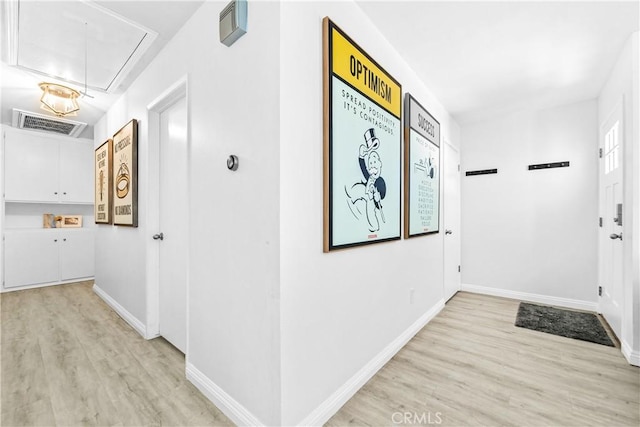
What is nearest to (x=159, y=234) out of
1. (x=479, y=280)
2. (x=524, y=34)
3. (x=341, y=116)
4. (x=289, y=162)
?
(x=289, y=162)

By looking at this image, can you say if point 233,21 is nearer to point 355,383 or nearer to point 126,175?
point 126,175

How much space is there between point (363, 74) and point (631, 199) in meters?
2.32

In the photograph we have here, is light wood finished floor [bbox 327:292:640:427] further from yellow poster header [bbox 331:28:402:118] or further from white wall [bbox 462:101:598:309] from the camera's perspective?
yellow poster header [bbox 331:28:402:118]

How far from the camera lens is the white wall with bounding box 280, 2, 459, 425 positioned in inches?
52.1

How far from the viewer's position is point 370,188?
1.90 m

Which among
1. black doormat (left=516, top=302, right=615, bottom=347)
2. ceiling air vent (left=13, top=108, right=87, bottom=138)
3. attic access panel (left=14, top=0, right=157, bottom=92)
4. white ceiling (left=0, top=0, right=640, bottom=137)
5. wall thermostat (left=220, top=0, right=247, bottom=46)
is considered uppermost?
white ceiling (left=0, top=0, right=640, bottom=137)

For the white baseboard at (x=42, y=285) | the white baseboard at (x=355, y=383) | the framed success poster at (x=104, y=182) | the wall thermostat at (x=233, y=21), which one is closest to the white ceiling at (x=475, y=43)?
the wall thermostat at (x=233, y=21)

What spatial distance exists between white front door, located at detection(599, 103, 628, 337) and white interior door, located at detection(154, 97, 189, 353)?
3.60 metres

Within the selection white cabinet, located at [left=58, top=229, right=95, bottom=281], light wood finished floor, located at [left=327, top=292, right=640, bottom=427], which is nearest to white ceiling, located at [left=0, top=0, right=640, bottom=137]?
white cabinet, located at [left=58, top=229, right=95, bottom=281]

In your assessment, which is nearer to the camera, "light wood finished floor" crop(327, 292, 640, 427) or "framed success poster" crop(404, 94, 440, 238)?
"light wood finished floor" crop(327, 292, 640, 427)

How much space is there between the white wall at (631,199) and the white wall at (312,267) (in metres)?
1.93

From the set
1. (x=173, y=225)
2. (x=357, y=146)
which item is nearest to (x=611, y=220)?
(x=357, y=146)

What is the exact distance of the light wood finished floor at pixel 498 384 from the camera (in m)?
1.57

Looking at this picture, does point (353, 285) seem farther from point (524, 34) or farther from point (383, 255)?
point (524, 34)
